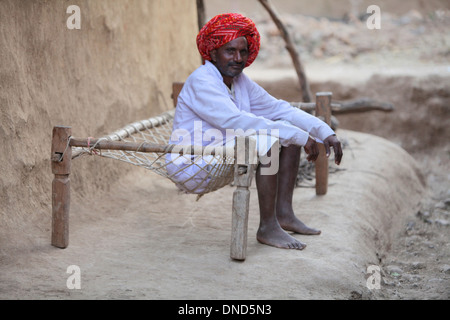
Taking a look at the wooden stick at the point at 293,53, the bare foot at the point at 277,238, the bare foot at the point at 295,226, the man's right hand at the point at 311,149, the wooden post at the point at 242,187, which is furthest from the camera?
the wooden stick at the point at 293,53

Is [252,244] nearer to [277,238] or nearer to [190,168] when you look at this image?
[277,238]

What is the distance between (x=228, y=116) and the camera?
3141mm

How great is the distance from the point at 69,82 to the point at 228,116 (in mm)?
1260

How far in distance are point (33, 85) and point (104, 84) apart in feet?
2.72

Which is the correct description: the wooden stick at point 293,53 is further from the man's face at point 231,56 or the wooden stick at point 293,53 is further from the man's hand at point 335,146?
the man's hand at point 335,146

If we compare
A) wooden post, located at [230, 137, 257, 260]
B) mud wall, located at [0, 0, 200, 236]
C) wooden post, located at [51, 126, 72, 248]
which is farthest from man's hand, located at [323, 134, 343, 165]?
mud wall, located at [0, 0, 200, 236]

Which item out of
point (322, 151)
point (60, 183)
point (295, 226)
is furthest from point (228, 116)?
point (322, 151)

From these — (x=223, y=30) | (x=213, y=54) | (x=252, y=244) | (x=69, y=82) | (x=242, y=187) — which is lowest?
(x=252, y=244)

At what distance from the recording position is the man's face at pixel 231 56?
3.36 meters

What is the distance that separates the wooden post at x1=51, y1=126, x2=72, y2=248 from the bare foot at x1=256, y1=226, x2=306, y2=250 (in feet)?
3.44

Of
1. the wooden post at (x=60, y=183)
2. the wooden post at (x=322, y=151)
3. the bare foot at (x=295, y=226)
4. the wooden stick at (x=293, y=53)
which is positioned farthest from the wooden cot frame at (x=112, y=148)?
the wooden stick at (x=293, y=53)

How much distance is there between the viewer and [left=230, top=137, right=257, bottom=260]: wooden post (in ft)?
9.66

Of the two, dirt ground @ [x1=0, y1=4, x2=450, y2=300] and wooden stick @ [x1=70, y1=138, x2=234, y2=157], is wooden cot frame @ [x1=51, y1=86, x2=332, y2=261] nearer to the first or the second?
wooden stick @ [x1=70, y1=138, x2=234, y2=157]

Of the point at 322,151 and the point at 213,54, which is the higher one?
the point at 213,54
